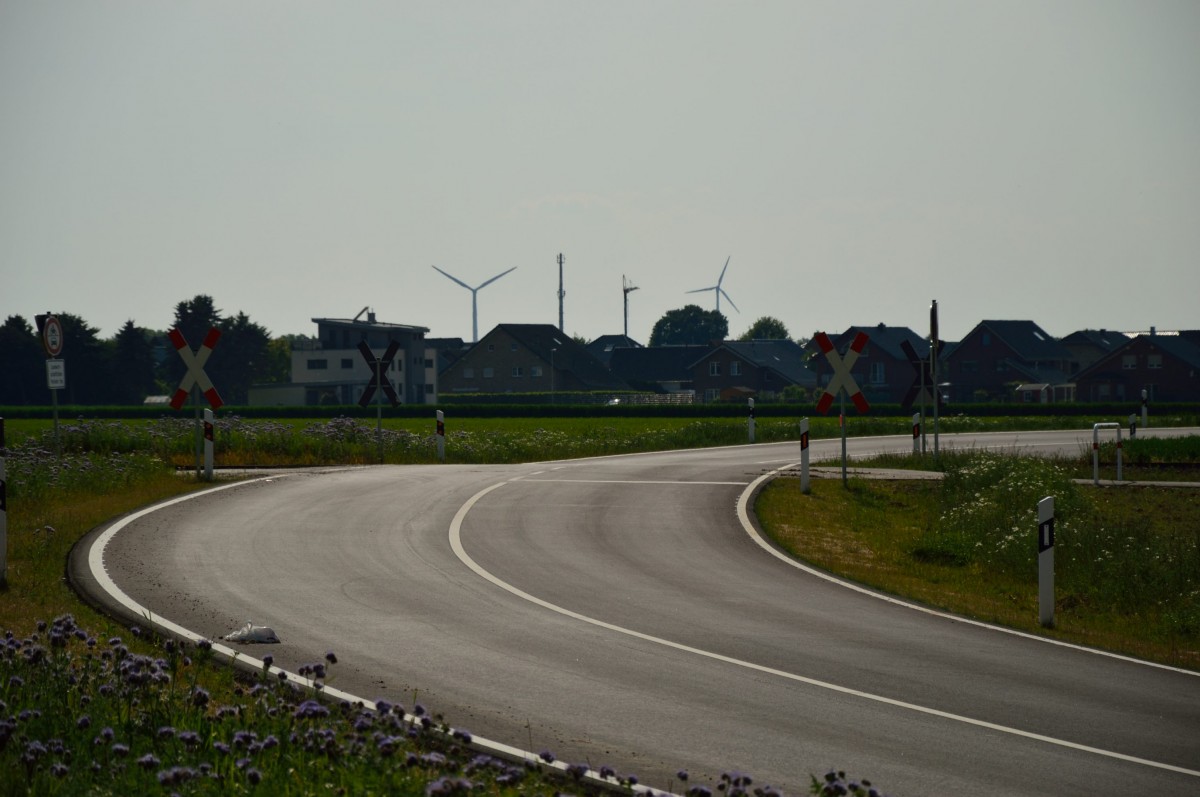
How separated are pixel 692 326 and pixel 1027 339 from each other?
79648 mm

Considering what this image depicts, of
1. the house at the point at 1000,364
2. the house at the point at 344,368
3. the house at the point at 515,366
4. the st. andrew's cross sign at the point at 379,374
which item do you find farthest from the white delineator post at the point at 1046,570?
the house at the point at 515,366

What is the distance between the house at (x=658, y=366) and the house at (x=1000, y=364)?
31.3 meters

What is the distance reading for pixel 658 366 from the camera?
136625mm

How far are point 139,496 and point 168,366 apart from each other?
326ft

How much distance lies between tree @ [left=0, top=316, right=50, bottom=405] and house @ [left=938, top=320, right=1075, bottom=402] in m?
77.9

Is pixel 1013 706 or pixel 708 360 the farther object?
pixel 708 360

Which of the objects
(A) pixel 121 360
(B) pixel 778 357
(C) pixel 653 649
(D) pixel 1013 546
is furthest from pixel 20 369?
(C) pixel 653 649

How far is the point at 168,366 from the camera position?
11312 centimetres

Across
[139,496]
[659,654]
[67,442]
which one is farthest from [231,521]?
[67,442]

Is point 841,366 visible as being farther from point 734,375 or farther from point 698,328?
point 698,328

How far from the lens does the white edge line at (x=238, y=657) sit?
255 inches

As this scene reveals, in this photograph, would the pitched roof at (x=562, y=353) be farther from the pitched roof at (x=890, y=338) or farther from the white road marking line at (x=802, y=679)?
the white road marking line at (x=802, y=679)

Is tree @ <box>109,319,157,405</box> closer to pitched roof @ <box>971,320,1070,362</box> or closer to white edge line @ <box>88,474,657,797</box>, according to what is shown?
pitched roof @ <box>971,320,1070,362</box>

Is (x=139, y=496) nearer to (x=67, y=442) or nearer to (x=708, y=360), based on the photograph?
(x=67, y=442)
